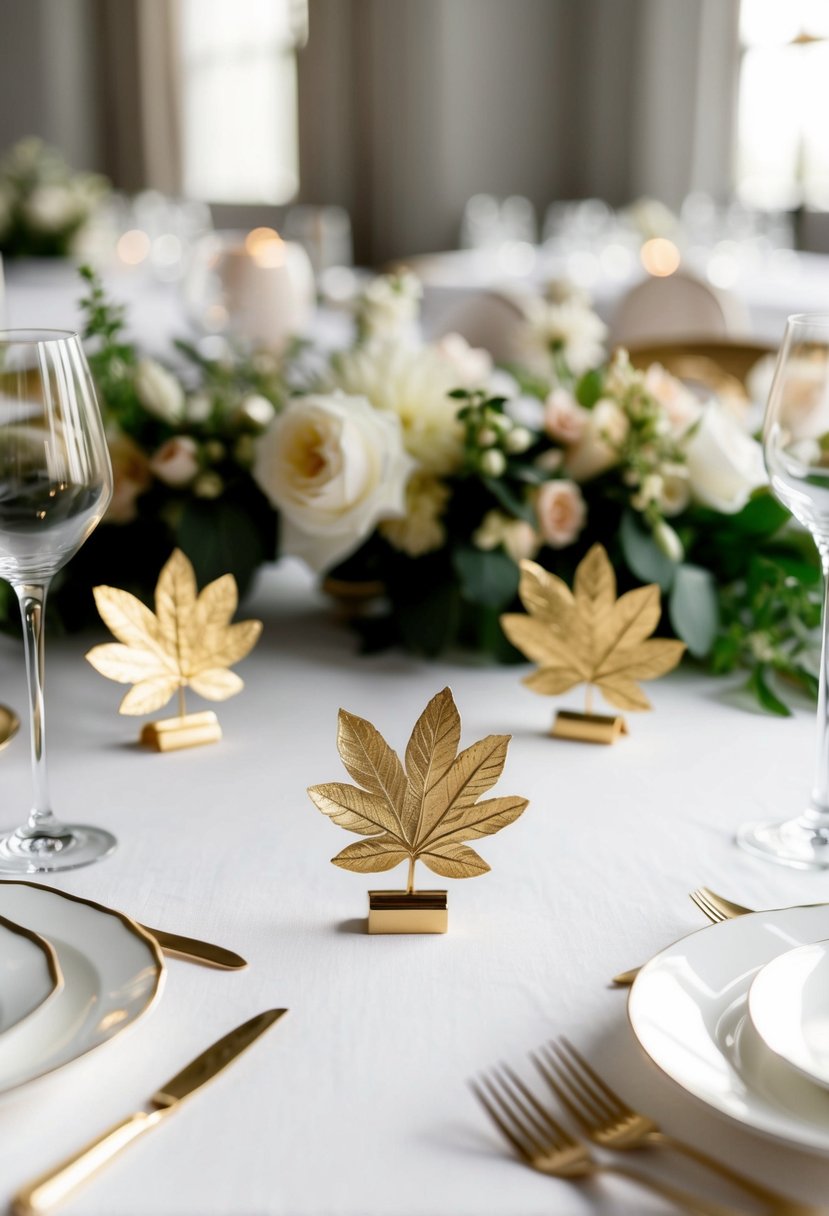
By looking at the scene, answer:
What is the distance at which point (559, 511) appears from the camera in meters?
1.09

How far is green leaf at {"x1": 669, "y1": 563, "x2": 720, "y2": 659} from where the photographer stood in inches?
41.6

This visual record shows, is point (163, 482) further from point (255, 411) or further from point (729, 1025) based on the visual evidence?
point (729, 1025)

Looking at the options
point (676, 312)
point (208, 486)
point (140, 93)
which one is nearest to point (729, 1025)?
point (208, 486)

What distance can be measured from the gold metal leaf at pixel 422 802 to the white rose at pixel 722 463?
0.50 meters

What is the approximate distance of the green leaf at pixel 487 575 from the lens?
1072 mm

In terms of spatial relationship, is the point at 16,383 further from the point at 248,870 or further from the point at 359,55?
the point at 359,55

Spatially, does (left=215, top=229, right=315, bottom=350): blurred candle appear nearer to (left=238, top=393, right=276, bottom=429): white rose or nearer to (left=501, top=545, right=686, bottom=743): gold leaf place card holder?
(left=238, top=393, right=276, bottom=429): white rose

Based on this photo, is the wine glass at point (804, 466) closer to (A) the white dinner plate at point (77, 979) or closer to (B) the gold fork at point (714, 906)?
(B) the gold fork at point (714, 906)

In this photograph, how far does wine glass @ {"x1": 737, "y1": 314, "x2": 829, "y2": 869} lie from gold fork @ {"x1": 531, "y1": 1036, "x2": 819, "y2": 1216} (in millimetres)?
255


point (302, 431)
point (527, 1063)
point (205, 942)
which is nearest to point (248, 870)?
point (205, 942)

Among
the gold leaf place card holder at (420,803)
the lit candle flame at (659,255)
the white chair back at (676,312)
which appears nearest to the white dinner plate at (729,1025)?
the gold leaf place card holder at (420,803)

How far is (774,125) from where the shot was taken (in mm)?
5816

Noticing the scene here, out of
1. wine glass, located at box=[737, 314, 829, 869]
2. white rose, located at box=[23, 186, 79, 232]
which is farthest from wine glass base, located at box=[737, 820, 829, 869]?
white rose, located at box=[23, 186, 79, 232]

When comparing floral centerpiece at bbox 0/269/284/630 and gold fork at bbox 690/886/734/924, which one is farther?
floral centerpiece at bbox 0/269/284/630
